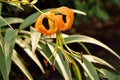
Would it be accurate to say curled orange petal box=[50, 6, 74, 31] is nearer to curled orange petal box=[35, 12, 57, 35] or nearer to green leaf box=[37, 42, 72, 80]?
curled orange petal box=[35, 12, 57, 35]

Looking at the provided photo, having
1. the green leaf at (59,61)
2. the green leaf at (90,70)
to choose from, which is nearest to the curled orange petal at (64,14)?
the green leaf at (59,61)

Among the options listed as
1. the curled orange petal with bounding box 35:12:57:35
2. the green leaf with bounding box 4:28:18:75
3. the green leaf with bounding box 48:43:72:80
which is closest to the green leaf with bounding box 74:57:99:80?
the green leaf with bounding box 48:43:72:80

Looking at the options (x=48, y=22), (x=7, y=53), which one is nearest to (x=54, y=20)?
(x=48, y=22)

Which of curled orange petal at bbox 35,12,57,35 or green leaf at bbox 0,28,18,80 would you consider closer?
curled orange petal at bbox 35,12,57,35

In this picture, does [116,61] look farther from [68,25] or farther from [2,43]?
[68,25]

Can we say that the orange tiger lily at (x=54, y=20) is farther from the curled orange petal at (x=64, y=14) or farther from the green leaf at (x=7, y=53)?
the green leaf at (x=7, y=53)

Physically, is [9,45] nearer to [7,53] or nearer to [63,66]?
[7,53]

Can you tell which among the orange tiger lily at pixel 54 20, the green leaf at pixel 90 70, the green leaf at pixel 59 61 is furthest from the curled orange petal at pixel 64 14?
the green leaf at pixel 90 70

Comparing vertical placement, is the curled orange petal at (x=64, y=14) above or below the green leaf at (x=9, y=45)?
above

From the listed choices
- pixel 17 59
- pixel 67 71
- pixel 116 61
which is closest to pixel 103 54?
pixel 116 61

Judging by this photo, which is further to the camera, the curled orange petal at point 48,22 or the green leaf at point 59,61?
the green leaf at point 59,61

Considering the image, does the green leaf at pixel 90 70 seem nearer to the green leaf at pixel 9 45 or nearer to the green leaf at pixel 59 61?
the green leaf at pixel 59 61
